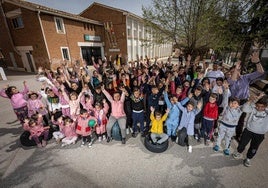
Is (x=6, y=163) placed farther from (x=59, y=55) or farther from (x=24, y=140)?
(x=59, y=55)

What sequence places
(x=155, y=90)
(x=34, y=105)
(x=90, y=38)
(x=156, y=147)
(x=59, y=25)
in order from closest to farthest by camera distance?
(x=156, y=147) → (x=155, y=90) → (x=34, y=105) → (x=59, y=25) → (x=90, y=38)

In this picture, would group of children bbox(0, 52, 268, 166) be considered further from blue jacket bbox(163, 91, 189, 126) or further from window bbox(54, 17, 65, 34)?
window bbox(54, 17, 65, 34)

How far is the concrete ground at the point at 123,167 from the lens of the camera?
2.80 meters

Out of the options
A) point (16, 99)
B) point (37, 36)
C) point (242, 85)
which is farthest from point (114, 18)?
point (242, 85)

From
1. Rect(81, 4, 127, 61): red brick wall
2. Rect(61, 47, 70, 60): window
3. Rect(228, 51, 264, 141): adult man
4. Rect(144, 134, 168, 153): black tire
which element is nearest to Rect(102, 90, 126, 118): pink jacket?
Rect(144, 134, 168, 153): black tire

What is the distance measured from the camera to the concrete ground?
2799mm

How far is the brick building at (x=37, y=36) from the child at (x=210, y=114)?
532 inches

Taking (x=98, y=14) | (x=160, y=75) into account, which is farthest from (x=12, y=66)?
(x=160, y=75)

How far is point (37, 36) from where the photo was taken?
13.0 meters

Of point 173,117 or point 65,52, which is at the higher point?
point 65,52

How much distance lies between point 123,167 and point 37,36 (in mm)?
15338

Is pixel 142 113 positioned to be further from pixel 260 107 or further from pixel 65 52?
pixel 65 52

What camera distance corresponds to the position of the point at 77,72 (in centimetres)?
621

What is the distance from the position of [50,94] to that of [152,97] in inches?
133
